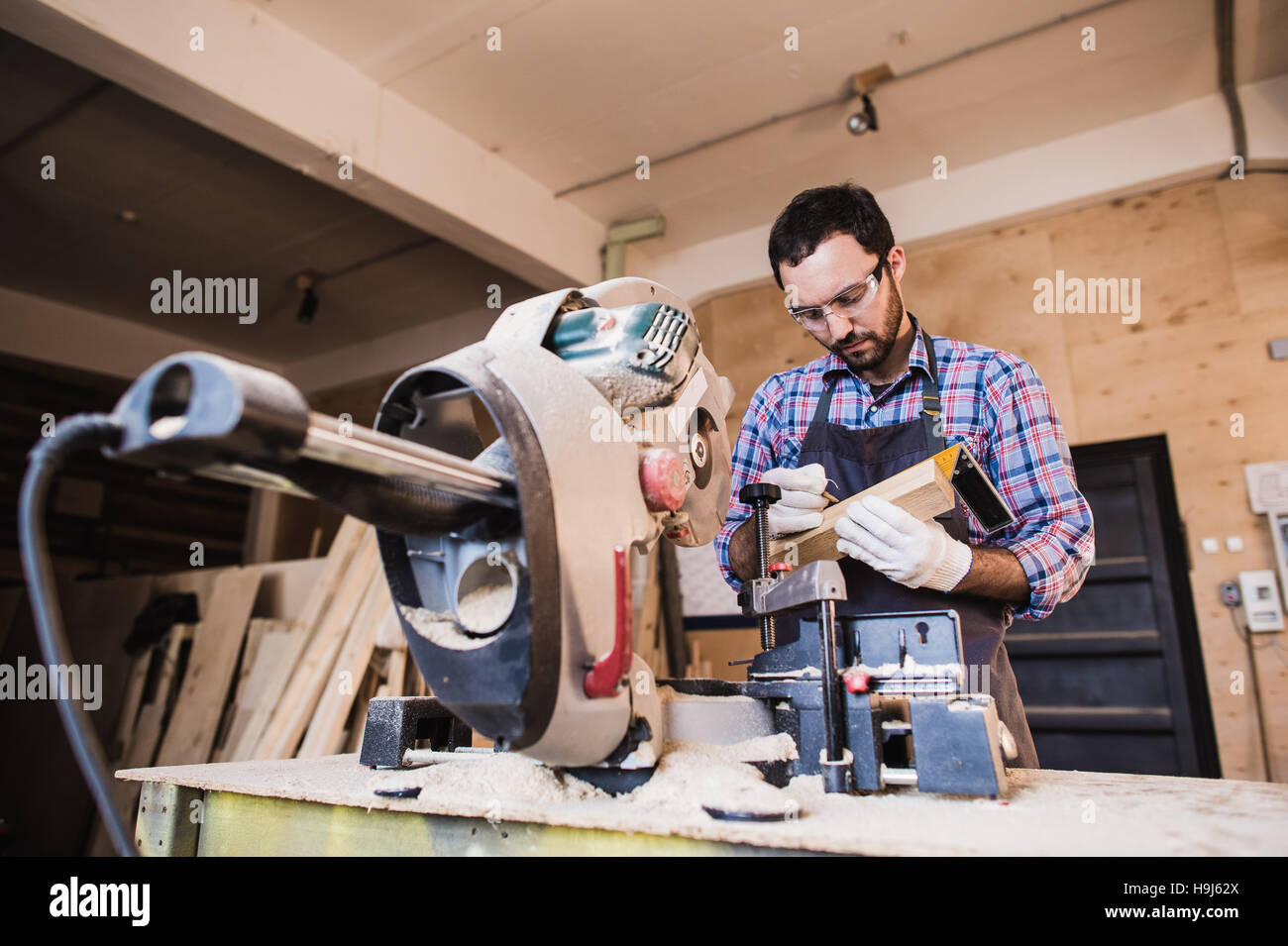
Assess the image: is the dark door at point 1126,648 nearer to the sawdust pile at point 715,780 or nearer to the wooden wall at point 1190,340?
the wooden wall at point 1190,340

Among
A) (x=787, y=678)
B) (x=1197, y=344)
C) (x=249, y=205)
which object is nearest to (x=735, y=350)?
(x=1197, y=344)

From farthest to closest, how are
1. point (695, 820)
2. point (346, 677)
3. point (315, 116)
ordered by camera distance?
point (315, 116), point (346, 677), point (695, 820)

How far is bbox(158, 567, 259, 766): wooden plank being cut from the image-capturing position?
3.75 meters

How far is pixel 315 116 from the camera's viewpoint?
3.38 meters

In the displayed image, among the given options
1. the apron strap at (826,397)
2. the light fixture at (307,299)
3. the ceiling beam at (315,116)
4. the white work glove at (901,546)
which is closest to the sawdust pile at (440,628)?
the white work glove at (901,546)

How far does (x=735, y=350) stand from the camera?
505cm

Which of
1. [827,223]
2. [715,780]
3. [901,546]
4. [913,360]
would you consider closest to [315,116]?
[827,223]

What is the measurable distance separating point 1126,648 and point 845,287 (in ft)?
9.97

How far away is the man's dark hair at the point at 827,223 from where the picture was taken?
1728 mm

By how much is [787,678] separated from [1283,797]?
0.56 metres

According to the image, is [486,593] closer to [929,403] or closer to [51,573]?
[51,573]

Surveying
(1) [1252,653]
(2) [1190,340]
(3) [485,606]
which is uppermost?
(2) [1190,340]

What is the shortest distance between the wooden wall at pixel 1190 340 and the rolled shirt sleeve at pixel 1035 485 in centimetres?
269
